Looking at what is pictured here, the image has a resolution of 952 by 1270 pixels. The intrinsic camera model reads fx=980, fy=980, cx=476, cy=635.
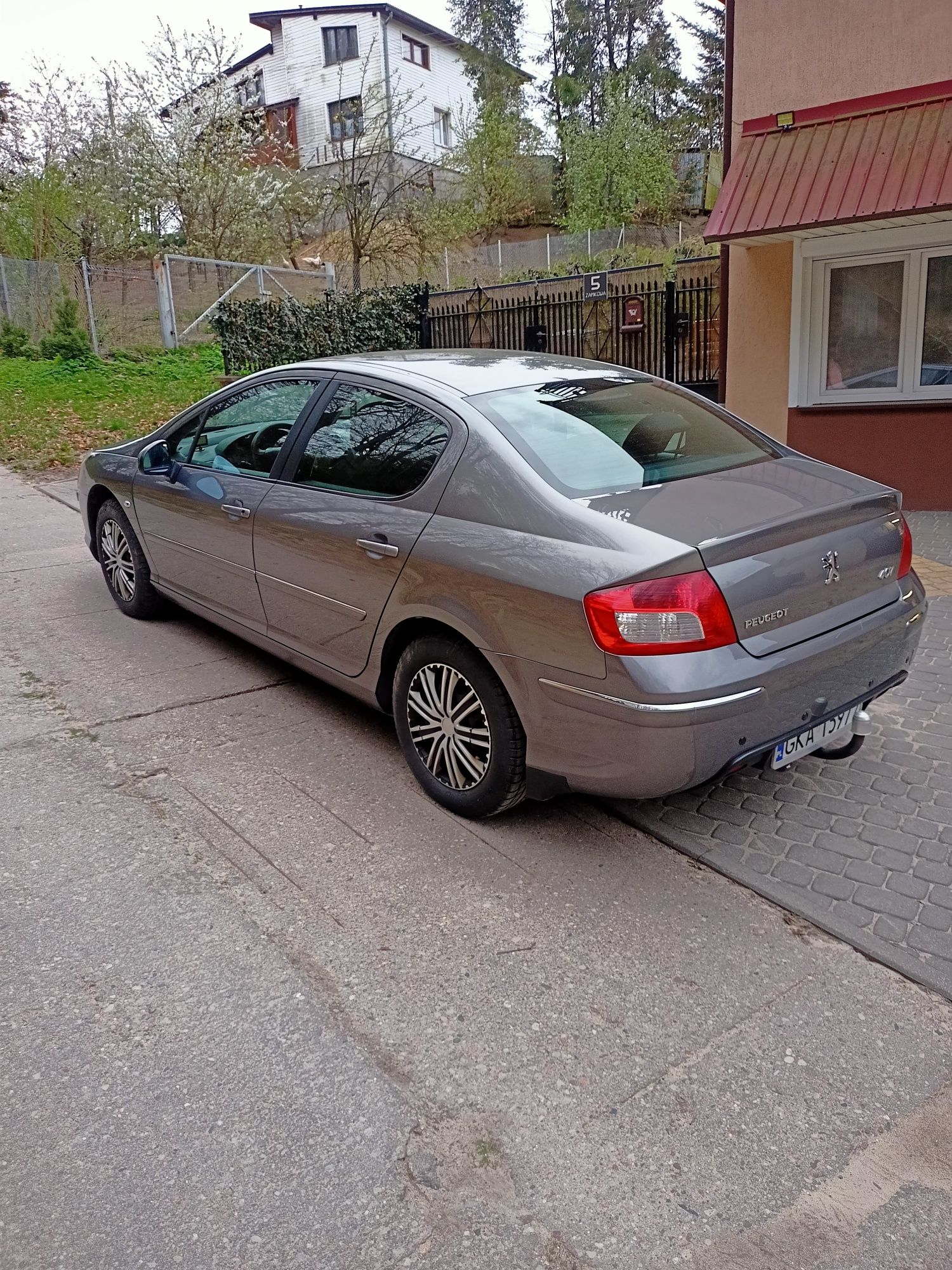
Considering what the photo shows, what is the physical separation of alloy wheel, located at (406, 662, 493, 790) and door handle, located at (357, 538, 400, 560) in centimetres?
47

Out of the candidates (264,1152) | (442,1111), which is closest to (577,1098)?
(442,1111)

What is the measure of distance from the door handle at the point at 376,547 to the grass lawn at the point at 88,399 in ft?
31.4

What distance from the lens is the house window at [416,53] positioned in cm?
4394

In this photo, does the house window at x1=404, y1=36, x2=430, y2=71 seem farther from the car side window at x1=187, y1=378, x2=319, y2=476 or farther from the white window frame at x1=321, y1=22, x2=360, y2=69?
the car side window at x1=187, y1=378, x2=319, y2=476

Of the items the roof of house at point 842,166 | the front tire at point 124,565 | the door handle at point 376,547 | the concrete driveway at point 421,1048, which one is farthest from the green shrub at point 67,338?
the door handle at point 376,547

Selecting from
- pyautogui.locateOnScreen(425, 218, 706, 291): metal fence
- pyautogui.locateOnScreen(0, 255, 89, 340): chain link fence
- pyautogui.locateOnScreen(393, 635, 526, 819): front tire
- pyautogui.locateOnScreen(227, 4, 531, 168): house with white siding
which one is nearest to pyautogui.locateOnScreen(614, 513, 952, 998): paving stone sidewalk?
pyautogui.locateOnScreen(393, 635, 526, 819): front tire

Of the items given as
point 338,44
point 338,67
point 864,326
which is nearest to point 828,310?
point 864,326

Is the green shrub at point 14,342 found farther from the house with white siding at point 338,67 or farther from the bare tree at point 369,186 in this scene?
the house with white siding at point 338,67

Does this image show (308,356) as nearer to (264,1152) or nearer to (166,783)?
(166,783)

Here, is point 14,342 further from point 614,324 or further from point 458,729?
point 458,729

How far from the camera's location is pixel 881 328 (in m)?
8.90

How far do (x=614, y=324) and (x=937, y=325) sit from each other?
5.69 meters

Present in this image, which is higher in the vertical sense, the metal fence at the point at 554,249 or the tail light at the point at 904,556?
the metal fence at the point at 554,249

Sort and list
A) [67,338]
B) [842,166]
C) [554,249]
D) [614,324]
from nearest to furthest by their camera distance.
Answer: [842,166], [614,324], [67,338], [554,249]
